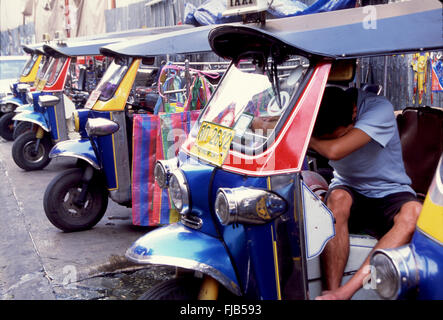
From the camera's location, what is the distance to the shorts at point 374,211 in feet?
9.73

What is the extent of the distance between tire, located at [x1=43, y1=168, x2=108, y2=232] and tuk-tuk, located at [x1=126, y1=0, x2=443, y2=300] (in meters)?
2.86

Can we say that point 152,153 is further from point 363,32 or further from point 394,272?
point 394,272

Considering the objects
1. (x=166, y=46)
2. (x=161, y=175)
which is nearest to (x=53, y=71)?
(x=166, y=46)

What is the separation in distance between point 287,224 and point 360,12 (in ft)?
4.06

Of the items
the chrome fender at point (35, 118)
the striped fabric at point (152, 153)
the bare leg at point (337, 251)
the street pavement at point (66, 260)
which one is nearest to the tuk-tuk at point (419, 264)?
the bare leg at point (337, 251)

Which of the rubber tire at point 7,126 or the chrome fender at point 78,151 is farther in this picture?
the rubber tire at point 7,126

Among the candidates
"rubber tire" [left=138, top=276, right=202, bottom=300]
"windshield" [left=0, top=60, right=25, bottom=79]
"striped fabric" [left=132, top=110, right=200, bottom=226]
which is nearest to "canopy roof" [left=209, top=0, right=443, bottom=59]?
"rubber tire" [left=138, top=276, right=202, bottom=300]

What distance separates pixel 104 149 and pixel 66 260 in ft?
3.94

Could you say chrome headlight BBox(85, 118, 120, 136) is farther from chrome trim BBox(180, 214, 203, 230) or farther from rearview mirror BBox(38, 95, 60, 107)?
rearview mirror BBox(38, 95, 60, 107)

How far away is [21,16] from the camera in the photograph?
31078mm

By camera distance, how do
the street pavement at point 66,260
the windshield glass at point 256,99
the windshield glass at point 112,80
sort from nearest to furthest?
the windshield glass at point 256,99 < the street pavement at point 66,260 < the windshield glass at point 112,80

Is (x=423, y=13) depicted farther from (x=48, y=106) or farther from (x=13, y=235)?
(x=48, y=106)

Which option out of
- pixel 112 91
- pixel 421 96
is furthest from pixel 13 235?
pixel 421 96

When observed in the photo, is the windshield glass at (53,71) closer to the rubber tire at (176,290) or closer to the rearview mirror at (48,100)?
the rearview mirror at (48,100)
